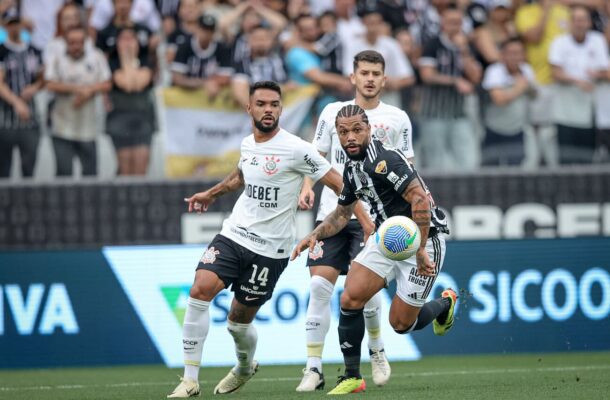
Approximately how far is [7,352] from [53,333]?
54 cm

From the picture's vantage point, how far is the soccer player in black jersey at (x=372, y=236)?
8.71 meters

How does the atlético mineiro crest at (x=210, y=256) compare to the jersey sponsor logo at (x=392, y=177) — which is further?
the atlético mineiro crest at (x=210, y=256)

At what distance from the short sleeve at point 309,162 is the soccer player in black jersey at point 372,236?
38 cm

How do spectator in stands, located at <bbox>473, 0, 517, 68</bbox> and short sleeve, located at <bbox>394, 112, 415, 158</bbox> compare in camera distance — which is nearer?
short sleeve, located at <bbox>394, 112, 415, 158</bbox>

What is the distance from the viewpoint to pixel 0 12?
1495 centimetres

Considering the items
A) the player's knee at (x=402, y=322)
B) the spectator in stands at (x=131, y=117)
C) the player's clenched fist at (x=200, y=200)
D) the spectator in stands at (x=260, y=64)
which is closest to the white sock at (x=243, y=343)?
the player's clenched fist at (x=200, y=200)

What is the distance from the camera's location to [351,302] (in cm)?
910

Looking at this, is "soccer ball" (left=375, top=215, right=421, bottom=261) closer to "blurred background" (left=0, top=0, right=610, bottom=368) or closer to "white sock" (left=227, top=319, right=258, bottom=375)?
"white sock" (left=227, top=319, right=258, bottom=375)

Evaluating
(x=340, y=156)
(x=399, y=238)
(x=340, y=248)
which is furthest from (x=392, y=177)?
(x=340, y=248)

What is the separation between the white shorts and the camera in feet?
29.7

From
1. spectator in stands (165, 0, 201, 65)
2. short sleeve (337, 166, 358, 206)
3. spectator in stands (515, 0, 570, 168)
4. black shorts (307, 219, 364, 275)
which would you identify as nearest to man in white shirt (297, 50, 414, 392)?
black shorts (307, 219, 364, 275)

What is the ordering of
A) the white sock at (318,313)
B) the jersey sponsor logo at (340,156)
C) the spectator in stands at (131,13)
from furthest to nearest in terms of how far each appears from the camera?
the spectator in stands at (131,13)
the jersey sponsor logo at (340,156)
the white sock at (318,313)

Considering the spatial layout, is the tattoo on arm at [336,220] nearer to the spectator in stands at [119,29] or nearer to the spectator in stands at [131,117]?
the spectator in stands at [131,117]

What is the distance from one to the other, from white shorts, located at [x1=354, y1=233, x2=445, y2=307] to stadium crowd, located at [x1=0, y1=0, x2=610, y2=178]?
15.9ft
